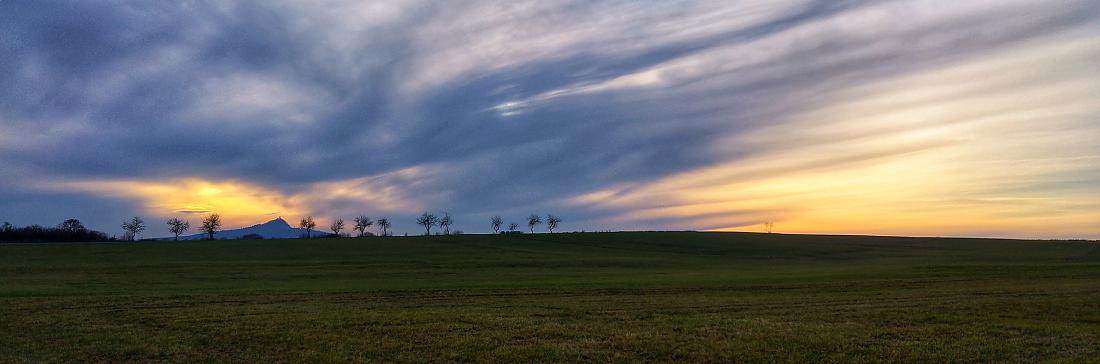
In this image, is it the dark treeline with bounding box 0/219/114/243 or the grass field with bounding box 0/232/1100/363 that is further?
the dark treeline with bounding box 0/219/114/243

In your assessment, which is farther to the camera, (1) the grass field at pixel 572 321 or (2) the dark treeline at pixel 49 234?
(2) the dark treeline at pixel 49 234

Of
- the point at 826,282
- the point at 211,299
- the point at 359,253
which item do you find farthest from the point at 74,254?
the point at 826,282

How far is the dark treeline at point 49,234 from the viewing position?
120m

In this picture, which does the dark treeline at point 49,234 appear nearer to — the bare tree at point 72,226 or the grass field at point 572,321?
the bare tree at point 72,226

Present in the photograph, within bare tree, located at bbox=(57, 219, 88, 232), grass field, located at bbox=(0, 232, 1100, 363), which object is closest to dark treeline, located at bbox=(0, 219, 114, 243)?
bare tree, located at bbox=(57, 219, 88, 232)

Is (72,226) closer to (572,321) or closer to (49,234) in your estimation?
(49,234)

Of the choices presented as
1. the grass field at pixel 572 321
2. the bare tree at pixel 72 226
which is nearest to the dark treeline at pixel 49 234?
the bare tree at pixel 72 226

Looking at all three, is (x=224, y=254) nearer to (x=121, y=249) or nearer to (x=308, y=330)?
(x=121, y=249)

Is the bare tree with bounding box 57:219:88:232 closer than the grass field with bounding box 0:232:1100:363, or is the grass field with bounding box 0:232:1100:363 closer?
the grass field with bounding box 0:232:1100:363

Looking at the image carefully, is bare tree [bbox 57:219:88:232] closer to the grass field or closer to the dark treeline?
the dark treeline

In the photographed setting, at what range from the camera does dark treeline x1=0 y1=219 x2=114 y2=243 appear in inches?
4741

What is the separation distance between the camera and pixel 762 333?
1825 cm

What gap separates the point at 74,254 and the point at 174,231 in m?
96.1

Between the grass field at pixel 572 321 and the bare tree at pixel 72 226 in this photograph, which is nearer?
the grass field at pixel 572 321
